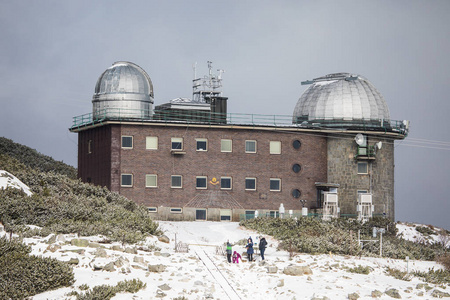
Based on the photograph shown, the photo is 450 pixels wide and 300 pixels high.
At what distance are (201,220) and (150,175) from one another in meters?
4.92

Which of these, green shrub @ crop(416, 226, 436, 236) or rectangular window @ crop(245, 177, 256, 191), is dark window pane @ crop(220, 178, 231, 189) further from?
green shrub @ crop(416, 226, 436, 236)

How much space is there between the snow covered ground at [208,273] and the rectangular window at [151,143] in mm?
14697

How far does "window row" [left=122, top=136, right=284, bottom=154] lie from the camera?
2071 inches

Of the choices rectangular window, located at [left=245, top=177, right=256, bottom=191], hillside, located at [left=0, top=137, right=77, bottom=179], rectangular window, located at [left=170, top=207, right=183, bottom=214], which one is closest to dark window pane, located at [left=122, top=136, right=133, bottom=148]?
rectangular window, located at [left=170, top=207, right=183, bottom=214]

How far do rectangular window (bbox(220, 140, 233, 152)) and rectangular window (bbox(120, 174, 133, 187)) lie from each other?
279 inches

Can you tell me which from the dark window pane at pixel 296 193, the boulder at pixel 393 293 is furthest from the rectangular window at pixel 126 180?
the boulder at pixel 393 293

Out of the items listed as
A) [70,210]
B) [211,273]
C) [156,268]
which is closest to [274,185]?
[70,210]

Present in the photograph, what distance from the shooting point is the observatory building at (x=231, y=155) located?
52562mm

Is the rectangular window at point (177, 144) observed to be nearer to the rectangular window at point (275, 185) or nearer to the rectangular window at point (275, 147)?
the rectangular window at point (275, 147)

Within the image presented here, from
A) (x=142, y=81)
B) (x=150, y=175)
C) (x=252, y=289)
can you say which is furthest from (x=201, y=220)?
(x=252, y=289)

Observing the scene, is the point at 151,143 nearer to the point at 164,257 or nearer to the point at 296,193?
the point at 296,193

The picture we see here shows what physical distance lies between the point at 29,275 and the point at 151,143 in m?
25.6

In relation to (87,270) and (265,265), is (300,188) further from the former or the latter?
(87,270)

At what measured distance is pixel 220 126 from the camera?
54.1m
